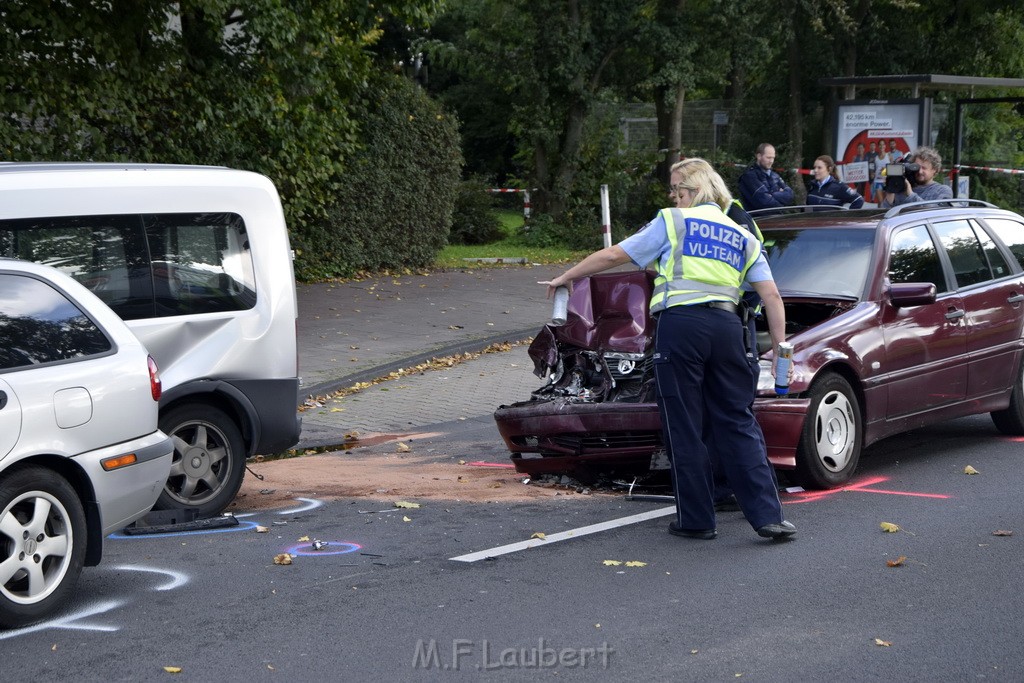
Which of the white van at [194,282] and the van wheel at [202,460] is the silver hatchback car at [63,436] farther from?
the van wheel at [202,460]

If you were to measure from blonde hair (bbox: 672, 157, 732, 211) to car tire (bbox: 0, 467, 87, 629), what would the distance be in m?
3.17

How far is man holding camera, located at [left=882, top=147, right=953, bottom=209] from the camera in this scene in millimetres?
11570

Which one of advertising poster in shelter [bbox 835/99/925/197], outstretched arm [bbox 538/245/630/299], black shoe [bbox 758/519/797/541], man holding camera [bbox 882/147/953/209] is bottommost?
black shoe [bbox 758/519/797/541]

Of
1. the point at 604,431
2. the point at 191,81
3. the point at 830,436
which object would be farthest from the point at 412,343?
the point at 830,436

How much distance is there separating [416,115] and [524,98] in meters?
7.27

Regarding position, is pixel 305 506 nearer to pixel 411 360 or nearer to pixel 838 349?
pixel 838 349

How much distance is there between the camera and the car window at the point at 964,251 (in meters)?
8.93

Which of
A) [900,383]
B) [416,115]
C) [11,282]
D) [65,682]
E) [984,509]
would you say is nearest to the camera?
[65,682]

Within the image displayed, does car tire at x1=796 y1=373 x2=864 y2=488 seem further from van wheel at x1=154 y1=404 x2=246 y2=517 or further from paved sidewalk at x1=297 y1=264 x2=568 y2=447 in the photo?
paved sidewalk at x1=297 y1=264 x2=568 y2=447

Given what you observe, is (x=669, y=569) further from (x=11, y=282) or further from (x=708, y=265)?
(x=11, y=282)

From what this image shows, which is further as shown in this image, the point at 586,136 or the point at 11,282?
the point at 586,136

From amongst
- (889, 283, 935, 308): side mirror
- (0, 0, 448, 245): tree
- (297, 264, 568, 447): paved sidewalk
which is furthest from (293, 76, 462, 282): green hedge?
(889, 283, 935, 308): side mirror

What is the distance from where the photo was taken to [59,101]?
14555 millimetres

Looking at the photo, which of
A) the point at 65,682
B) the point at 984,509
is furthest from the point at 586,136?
the point at 65,682
